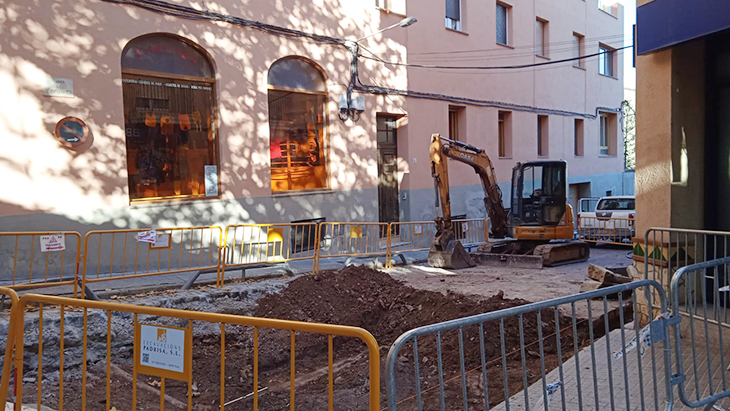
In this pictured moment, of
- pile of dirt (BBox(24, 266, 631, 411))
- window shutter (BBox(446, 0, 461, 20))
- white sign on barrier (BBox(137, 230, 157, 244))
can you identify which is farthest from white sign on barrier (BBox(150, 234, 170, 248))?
window shutter (BBox(446, 0, 461, 20))

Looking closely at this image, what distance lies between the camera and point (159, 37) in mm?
11328

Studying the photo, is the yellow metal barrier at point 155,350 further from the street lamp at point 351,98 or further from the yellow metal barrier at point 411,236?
the street lamp at point 351,98

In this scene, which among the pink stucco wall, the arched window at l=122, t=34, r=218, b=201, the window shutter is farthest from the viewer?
the window shutter

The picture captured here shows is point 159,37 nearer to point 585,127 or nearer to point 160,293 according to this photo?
point 160,293

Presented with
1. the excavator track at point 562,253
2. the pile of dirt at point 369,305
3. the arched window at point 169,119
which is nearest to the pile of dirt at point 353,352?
the pile of dirt at point 369,305

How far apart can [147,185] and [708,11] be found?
963cm

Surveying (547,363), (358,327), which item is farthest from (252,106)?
(358,327)

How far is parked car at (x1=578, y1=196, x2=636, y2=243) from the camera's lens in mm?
16469

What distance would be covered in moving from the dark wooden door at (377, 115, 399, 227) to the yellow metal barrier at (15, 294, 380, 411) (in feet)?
29.4

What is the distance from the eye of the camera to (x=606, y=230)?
16875 millimetres

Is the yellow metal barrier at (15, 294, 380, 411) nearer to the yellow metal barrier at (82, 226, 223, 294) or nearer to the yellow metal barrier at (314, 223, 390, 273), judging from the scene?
the yellow metal barrier at (82, 226, 223, 294)

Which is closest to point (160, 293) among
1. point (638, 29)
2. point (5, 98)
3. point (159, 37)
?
point (5, 98)

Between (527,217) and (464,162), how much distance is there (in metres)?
2.45

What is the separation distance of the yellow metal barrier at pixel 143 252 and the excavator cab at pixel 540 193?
7814mm
